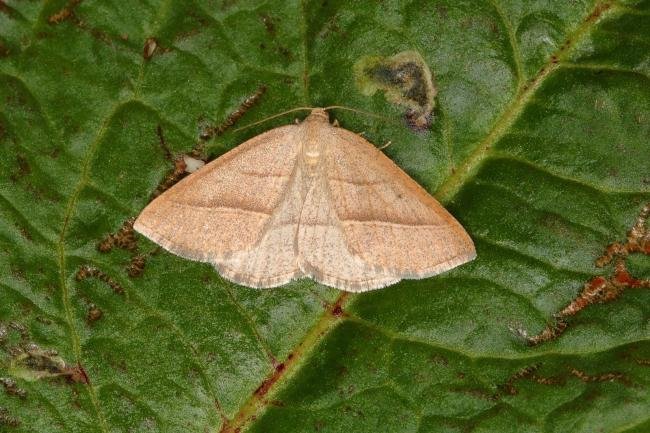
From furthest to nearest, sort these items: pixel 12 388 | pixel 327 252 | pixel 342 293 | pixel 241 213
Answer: pixel 241 213, pixel 327 252, pixel 342 293, pixel 12 388

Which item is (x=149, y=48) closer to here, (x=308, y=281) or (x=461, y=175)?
(x=308, y=281)

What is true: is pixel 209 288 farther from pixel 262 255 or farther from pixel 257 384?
pixel 257 384

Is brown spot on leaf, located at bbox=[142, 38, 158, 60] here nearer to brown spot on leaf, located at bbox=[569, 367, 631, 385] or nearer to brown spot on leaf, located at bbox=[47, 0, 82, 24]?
brown spot on leaf, located at bbox=[47, 0, 82, 24]

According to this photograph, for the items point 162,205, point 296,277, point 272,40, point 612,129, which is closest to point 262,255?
point 296,277

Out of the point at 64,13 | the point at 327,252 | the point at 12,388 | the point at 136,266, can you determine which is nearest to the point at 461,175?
the point at 327,252

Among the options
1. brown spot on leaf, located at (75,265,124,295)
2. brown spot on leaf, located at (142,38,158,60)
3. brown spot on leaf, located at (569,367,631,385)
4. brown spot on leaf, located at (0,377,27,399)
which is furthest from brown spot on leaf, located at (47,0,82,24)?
brown spot on leaf, located at (569,367,631,385)
